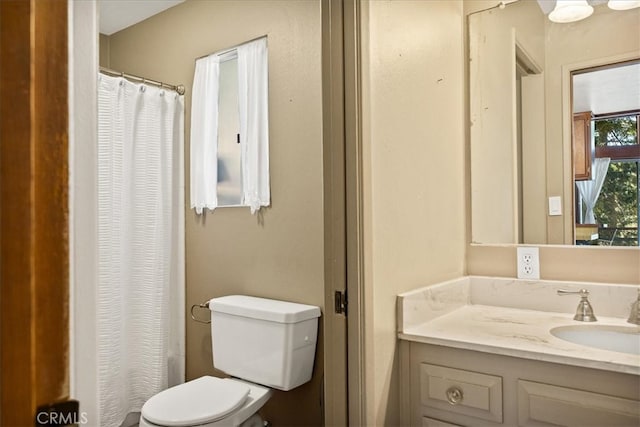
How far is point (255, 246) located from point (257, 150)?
459 mm

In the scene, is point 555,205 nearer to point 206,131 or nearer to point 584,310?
point 584,310

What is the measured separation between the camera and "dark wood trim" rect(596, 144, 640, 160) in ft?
5.28

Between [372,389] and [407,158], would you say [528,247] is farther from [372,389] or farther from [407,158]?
[372,389]

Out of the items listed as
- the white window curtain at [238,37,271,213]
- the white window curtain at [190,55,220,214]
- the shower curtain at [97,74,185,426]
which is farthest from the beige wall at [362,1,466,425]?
the shower curtain at [97,74,185,426]

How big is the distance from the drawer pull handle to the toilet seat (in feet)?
2.82

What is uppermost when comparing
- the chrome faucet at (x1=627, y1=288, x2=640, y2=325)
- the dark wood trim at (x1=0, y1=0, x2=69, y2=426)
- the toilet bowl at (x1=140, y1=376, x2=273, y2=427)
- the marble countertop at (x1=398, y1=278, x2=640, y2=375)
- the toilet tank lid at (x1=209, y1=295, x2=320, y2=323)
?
the dark wood trim at (x1=0, y1=0, x2=69, y2=426)

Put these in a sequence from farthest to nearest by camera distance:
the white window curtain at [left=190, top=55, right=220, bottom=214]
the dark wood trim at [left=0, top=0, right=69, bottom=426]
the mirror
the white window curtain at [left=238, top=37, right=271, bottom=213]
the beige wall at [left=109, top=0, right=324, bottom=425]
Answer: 1. the white window curtain at [left=190, top=55, right=220, bottom=214]
2. the white window curtain at [left=238, top=37, right=271, bottom=213]
3. the beige wall at [left=109, top=0, right=324, bottom=425]
4. the mirror
5. the dark wood trim at [left=0, top=0, right=69, bottom=426]

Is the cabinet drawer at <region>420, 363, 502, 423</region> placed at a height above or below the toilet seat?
above

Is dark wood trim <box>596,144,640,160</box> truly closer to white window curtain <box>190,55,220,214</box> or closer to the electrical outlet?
Answer: the electrical outlet

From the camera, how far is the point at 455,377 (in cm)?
134

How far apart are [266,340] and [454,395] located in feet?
2.93

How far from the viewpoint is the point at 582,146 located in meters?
1.70

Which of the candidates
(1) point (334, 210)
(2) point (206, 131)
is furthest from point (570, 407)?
(2) point (206, 131)

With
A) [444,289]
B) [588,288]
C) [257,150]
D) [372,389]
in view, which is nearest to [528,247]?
[588,288]
